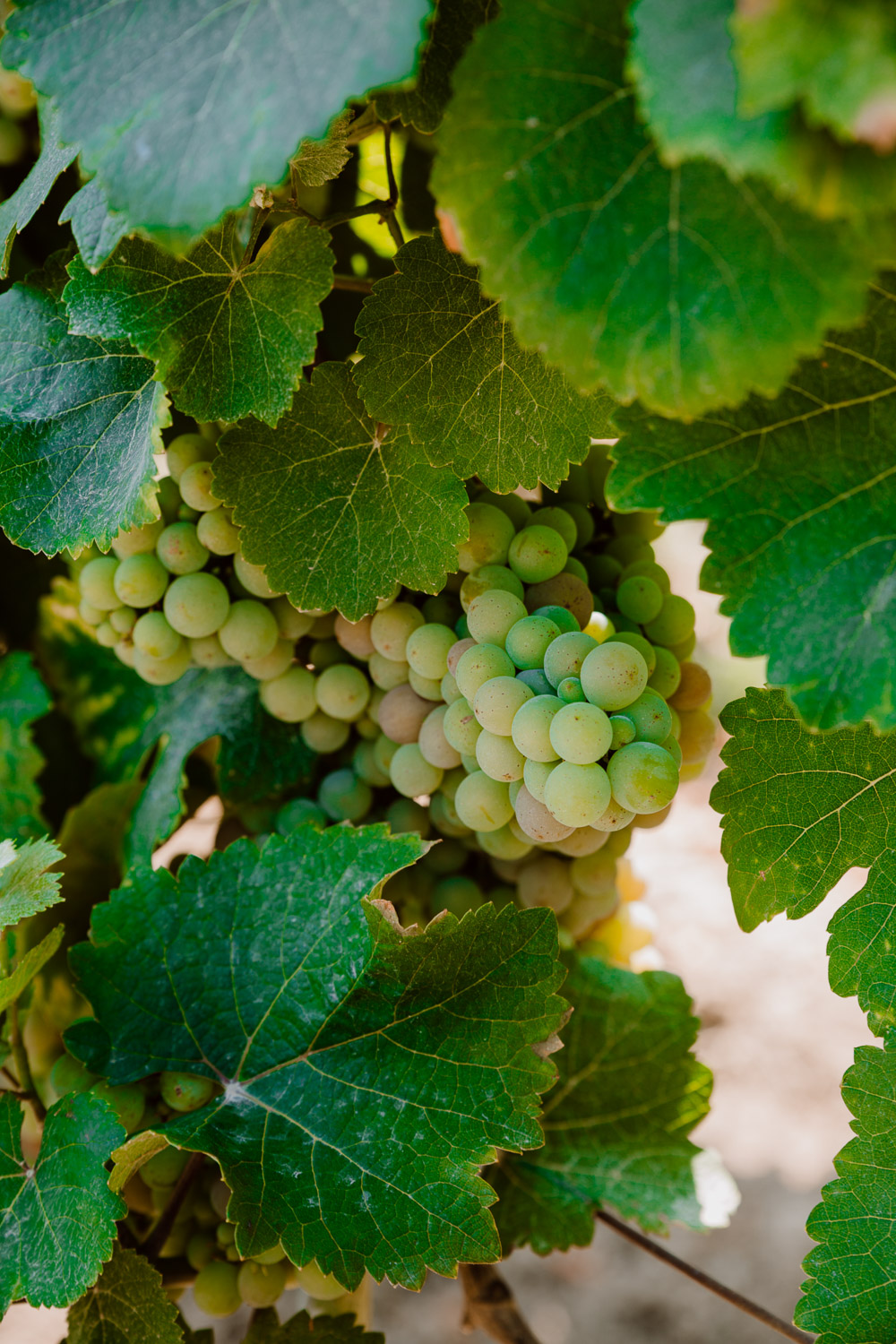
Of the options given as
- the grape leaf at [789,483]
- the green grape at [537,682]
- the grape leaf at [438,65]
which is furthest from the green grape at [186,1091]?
the grape leaf at [438,65]

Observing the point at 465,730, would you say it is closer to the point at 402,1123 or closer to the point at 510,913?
the point at 510,913

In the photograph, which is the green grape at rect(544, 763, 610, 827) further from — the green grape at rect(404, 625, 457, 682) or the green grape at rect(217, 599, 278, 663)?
the green grape at rect(217, 599, 278, 663)

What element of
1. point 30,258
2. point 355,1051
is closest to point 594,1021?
point 355,1051

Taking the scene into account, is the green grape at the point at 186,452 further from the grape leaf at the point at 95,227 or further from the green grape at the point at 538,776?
the green grape at the point at 538,776

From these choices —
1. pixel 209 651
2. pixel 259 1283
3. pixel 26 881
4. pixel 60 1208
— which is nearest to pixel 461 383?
pixel 209 651

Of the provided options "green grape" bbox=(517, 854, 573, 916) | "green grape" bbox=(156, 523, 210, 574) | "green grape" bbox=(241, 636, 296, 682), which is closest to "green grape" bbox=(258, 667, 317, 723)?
"green grape" bbox=(241, 636, 296, 682)
